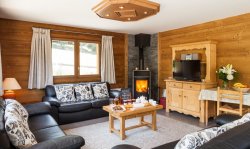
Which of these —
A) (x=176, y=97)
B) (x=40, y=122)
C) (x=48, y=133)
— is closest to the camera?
(x=48, y=133)

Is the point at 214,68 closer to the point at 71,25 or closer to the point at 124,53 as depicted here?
the point at 124,53

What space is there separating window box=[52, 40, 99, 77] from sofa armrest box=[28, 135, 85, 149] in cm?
352

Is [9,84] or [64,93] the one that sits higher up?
[9,84]

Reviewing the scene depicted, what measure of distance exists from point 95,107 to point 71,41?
6.65 feet

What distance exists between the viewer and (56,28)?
4.88 metres

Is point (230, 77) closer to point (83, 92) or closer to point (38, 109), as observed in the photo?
point (83, 92)

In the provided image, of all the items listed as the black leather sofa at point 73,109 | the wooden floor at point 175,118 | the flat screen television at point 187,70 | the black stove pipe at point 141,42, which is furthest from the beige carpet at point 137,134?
the black stove pipe at point 141,42

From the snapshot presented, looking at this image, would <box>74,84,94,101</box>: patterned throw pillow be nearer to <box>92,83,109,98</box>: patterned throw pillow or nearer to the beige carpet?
<box>92,83,109,98</box>: patterned throw pillow

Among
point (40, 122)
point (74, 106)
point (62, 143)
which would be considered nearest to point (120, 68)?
point (74, 106)

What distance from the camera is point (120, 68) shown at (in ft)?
20.0

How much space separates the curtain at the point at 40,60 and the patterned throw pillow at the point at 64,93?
15.9 inches

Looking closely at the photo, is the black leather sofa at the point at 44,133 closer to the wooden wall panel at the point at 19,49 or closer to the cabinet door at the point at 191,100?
the wooden wall panel at the point at 19,49

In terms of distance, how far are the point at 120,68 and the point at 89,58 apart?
1127 mm

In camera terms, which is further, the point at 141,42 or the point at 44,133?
the point at 141,42
